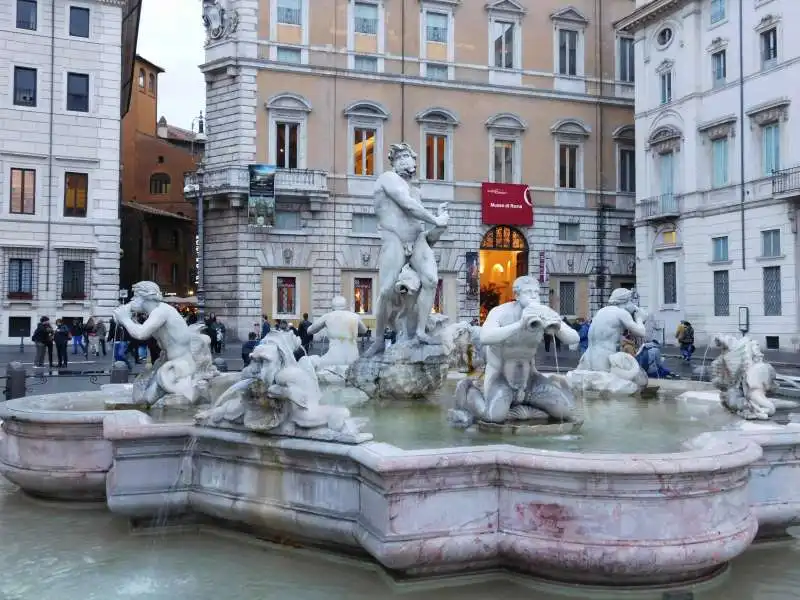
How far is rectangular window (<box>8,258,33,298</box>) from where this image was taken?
27.3 m

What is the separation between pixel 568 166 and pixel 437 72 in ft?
22.8

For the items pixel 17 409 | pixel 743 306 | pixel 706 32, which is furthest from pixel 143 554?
pixel 706 32

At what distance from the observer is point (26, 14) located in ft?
92.0

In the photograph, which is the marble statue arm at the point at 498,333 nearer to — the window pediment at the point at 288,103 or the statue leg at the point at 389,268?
the statue leg at the point at 389,268

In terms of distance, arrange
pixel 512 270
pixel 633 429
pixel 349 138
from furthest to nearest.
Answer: pixel 512 270 < pixel 349 138 < pixel 633 429

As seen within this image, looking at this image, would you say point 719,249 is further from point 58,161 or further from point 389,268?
point 58,161

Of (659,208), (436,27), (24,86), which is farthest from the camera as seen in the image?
(436,27)

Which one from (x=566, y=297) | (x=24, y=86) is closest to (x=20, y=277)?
(x=24, y=86)

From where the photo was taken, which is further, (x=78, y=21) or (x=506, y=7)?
(x=506, y=7)

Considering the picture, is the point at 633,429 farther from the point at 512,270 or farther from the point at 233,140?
the point at 512,270

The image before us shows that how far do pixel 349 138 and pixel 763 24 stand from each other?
48.9 feet

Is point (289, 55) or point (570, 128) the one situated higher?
point (289, 55)

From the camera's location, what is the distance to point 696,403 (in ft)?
26.4

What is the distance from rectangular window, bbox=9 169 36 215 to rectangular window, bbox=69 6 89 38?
528 cm
